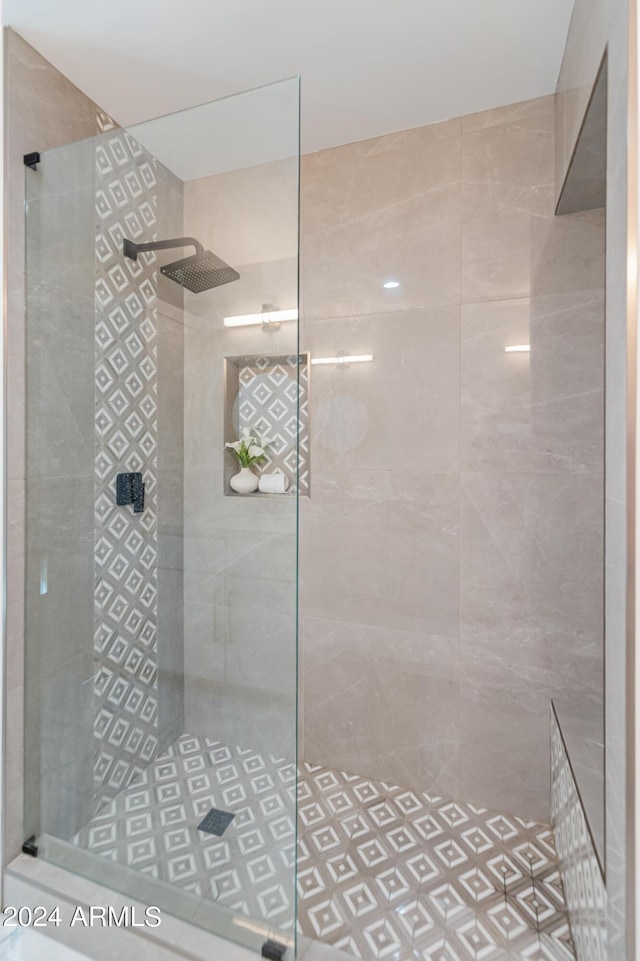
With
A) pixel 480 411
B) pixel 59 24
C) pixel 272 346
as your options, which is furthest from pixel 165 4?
pixel 480 411

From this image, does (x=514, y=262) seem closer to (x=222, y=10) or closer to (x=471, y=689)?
(x=222, y=10)

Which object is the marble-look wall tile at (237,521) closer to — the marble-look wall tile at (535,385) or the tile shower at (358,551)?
the tile shower at (358,551)

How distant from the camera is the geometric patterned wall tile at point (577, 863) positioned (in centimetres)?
97

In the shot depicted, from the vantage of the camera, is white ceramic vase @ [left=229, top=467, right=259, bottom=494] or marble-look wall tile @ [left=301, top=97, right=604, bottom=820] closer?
white ceramic vase @ [left=229, top=467, right=259, bottom=494]

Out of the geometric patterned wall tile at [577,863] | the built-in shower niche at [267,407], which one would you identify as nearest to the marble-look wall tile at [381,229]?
the built-in shower niche at [267,407]

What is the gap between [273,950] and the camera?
3.63ft

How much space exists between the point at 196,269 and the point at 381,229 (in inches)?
35.6

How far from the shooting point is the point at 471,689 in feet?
5.57

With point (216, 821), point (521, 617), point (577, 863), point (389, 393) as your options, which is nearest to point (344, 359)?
point (389, 393)

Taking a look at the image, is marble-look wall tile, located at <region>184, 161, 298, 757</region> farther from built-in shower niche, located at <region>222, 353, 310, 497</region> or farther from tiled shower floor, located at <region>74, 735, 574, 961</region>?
tiled shower floor, located at <region>74, 735, 574, 961</region>

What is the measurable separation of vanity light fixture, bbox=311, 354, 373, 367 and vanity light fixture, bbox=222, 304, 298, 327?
30.8 inches

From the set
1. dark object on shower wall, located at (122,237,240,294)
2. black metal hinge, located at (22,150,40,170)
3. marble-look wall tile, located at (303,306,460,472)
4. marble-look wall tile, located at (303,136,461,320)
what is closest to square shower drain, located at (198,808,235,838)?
marble-look wall tile, located at (303,306,460,472)

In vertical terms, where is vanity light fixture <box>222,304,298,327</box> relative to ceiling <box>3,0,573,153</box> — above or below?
below

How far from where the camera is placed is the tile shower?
3.78 ft
